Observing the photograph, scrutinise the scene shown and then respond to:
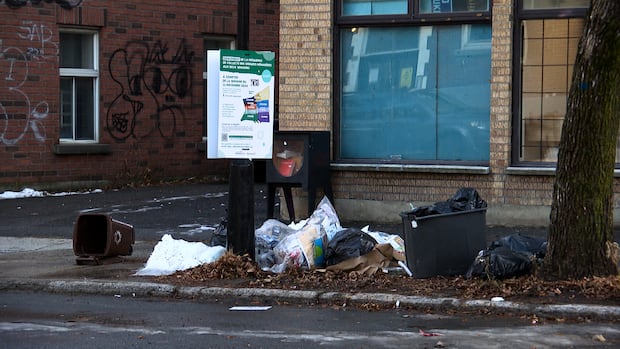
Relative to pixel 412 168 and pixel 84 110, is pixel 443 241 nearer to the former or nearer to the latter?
pixel 412 168

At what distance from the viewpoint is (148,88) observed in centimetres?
1962

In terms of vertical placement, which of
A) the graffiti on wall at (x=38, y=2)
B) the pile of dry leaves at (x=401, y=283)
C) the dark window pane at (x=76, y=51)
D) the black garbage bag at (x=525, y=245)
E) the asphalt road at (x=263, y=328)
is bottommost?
the asphalt road at (x=263, y=328)

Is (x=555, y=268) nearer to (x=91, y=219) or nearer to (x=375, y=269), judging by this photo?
(x=375, y=269)

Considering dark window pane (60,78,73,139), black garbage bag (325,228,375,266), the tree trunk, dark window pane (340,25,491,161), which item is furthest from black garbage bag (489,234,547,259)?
dark window pane (60,78,73,139)

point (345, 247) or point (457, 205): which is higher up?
point (457, 205)

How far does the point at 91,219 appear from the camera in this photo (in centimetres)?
1137

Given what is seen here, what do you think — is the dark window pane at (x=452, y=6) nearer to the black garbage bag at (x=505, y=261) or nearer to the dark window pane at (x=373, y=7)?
the dark window pane at (x=373, y=7)

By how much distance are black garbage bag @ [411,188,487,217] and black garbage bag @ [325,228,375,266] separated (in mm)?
747

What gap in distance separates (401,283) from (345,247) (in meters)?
0.84

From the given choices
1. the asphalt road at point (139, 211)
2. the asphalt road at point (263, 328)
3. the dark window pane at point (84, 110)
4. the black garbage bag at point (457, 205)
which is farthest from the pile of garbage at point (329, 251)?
the dark window pane at point (84, 110)

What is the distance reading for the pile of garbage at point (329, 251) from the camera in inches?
402

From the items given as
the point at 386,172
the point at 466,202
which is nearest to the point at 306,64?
the point at 386,172

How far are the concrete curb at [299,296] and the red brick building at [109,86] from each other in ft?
26.7

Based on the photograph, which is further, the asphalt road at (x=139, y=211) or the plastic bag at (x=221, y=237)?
the asphalt road at (x=139, y=211)
